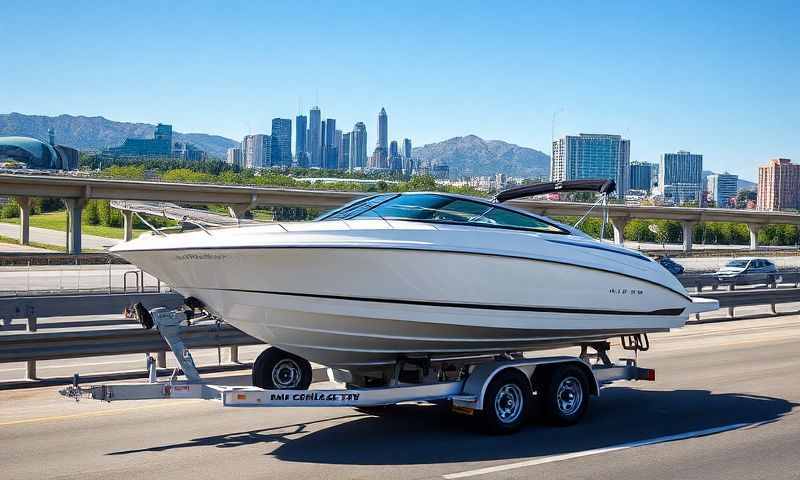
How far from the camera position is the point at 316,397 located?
335 inches

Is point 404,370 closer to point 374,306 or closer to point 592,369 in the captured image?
point 374,306

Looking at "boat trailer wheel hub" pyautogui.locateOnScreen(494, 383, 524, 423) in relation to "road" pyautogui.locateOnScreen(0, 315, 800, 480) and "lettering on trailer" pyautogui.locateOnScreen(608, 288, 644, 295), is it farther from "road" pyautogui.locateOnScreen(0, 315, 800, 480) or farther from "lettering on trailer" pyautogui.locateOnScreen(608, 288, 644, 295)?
"lettering on trailer" pyautogui.locateOnScreen(608, 288, 644, 295)

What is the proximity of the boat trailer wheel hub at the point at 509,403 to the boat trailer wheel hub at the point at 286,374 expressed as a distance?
2317 millimetres

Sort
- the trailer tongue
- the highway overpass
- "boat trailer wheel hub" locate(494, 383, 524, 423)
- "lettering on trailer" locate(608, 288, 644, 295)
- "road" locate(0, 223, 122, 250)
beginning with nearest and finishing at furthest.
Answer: the trailer tongue → "boat trailer wheel hub" locate(494, 383, 524, 423) → "lettering on trailer" locate(608, 288, 644, 295) → the highway overpass → "road" locate(0, 223, 122, 250)

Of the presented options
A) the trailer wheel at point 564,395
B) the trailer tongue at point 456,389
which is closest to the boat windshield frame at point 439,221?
the trailer tongue at point 456,389

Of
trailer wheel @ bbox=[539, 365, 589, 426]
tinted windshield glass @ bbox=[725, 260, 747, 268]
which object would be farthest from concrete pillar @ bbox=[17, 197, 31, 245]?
trailer wheel @ bbox=[539, 365, 589, 426]

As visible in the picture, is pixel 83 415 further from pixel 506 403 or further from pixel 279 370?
pixel 506 403

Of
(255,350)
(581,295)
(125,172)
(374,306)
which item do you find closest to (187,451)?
(374,306)

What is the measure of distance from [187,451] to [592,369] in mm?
4592

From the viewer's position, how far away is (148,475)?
7.51 m

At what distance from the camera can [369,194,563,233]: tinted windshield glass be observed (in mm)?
9391

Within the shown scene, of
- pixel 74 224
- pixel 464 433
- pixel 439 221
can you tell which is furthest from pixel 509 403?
pixel 74 224

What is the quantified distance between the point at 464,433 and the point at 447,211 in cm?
232

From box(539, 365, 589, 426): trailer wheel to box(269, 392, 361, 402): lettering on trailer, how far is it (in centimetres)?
224
